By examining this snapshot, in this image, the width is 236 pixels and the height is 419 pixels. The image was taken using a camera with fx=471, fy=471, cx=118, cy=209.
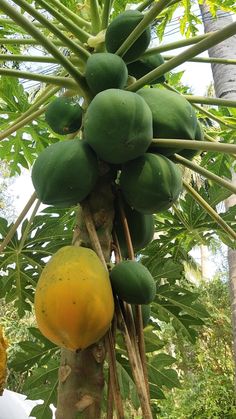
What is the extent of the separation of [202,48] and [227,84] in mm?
3009

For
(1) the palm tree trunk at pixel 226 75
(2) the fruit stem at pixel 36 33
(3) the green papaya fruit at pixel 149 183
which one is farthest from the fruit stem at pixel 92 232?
(1) the palm tree trunk at pixel 226 75

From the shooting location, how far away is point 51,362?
179 centimetres

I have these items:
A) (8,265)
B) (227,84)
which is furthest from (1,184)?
(8,265)

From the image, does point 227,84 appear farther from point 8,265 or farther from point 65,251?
point 65,251

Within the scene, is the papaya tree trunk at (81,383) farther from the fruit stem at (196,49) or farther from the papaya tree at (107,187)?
the fruit stem at (196,49)

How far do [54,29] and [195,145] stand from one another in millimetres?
448

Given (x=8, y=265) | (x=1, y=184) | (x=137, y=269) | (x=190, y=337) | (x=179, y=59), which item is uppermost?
(x=179, y=59)

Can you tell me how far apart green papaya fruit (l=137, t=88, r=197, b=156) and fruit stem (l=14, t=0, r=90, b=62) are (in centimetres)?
25

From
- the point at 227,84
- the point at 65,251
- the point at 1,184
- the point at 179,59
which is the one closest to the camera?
the point at 65,251

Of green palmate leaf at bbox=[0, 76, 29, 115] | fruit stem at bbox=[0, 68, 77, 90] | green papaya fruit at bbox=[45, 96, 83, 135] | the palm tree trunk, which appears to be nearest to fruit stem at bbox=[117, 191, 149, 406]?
green papaya fruit at bbox=[45, 96, 83, 135]

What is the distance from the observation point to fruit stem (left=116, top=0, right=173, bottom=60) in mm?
1154

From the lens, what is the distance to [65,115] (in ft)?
4.16

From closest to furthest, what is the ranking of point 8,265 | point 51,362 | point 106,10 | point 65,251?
1. point 65,251
2. point 106,10
3. point 51,362
4. point 8,265

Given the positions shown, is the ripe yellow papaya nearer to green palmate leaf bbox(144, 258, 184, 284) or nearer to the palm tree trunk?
green palmate leaf bbox(144, 258, 184, 284)
